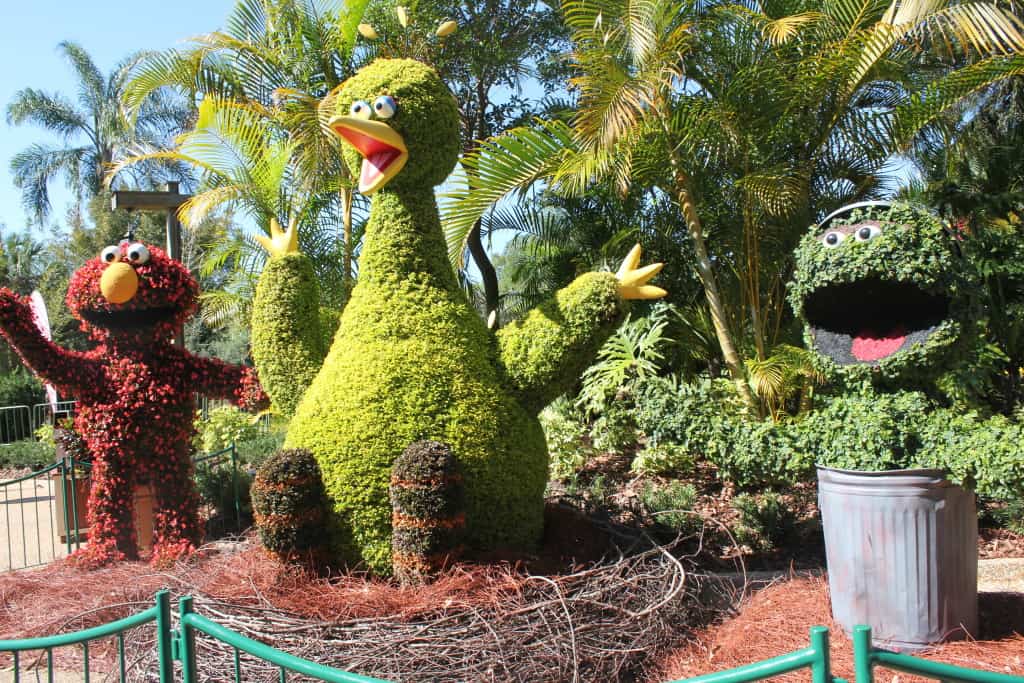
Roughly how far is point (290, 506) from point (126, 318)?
6.98ft

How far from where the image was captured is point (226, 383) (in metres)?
5.23

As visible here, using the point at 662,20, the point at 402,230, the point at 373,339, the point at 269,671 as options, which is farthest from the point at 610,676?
the point at 662,20

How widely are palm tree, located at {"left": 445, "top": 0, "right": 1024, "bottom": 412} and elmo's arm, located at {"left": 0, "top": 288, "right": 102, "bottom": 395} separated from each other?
9.01 feet

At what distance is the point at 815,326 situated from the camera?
407 centimetres

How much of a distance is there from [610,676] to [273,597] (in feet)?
5.09

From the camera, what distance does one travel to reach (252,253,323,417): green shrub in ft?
14.3

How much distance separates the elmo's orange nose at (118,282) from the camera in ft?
15.5

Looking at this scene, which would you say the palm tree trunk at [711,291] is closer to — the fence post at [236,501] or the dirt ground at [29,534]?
the fence post at [236,501]

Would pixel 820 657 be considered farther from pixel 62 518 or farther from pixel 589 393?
pixel 62 518

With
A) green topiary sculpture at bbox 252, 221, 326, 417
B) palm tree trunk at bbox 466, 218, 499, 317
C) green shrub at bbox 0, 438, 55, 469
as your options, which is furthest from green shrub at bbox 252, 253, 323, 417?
green shrub at bbox 0, 438, 55, 469

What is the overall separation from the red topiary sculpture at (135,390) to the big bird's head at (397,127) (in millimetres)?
1729

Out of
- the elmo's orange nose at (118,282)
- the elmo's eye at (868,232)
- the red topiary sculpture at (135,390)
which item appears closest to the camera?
the elmo's eye at (868,232)

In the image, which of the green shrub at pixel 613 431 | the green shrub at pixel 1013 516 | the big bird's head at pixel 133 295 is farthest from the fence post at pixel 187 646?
the green shrub at pixel 1013 516

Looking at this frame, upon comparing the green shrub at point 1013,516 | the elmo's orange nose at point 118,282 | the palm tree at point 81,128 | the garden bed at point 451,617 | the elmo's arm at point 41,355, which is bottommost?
the green shrub at point 1013,516
